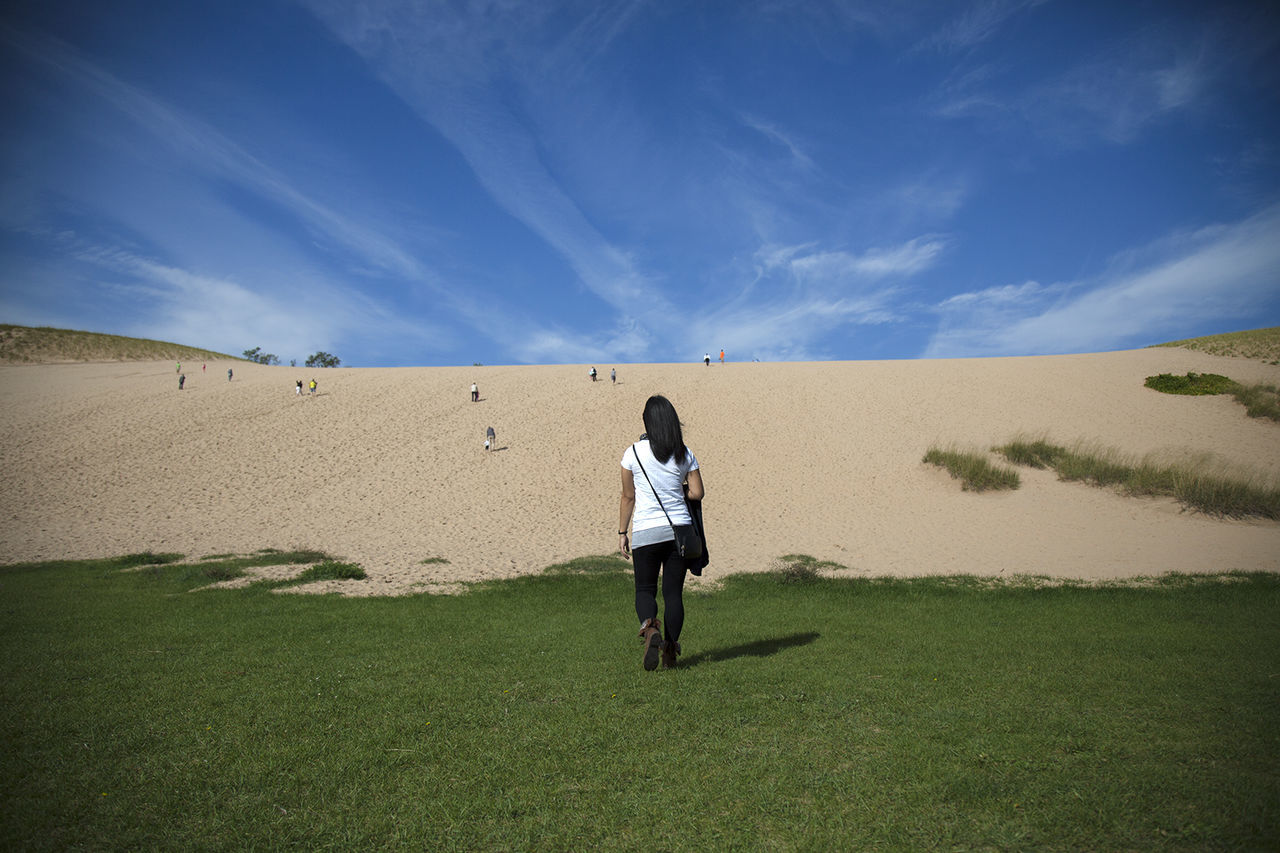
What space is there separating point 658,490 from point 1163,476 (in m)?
21.1

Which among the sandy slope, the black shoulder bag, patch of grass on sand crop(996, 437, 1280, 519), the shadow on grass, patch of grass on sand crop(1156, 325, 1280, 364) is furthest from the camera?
patch of grass on sand crop(1156, 325, 1280, 364)

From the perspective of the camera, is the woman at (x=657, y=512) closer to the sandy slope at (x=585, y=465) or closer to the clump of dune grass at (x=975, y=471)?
the sandy slope at (x=585, y=465)

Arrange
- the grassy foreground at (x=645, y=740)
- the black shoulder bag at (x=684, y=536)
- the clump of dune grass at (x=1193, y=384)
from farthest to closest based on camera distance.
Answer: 1. the clump of dune grass at (x=1193, y=384)
2. the black shoulder bag at (x=684, y=536)
3. the grassy foreground at (x=645, y=740)

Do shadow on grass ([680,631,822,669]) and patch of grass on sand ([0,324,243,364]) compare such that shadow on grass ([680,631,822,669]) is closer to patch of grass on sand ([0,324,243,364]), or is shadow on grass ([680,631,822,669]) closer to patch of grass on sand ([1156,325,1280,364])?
patch of grass on sand ([1156,325,1280,364])

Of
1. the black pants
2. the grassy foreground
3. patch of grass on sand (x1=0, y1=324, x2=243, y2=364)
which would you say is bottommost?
the grassy foreground

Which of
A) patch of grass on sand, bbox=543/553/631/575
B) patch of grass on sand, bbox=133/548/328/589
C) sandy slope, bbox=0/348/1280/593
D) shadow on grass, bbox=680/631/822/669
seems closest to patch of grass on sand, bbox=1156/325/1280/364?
sandy slope, bbox=0/348/1280/593

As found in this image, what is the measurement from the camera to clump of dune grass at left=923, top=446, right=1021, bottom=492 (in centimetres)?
2206

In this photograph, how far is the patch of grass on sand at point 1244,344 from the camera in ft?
116

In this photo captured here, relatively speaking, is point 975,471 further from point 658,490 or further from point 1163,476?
point 658,490

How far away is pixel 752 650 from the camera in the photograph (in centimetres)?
579

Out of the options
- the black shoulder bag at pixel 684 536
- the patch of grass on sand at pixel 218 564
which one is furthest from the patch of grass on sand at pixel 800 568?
the patch of grass on sand at pixel 218 564

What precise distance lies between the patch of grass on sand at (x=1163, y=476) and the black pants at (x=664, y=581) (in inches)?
766

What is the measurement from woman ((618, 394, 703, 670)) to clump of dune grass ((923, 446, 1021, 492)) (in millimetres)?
20779

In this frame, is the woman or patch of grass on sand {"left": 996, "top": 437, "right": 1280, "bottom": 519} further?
patch of grass on sand {"left": 996, "top": 437, "right": 1280, "bottom": 519}
